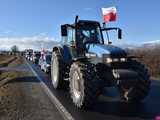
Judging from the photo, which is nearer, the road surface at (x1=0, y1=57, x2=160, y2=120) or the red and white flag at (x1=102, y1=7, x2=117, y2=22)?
the road surface at (x1=0, y1=57, x2=160, y2=120)

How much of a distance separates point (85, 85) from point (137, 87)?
1779 millimetres

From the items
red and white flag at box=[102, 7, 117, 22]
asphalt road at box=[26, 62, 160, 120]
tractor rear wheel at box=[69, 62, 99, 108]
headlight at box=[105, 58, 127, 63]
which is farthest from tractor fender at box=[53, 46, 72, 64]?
headlight at box=[105, 58, 127, 63]

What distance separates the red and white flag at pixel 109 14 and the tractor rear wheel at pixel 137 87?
5567 millimetres

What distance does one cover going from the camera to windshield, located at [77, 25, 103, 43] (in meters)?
15.2

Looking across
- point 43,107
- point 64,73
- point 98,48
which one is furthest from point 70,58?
point 43,107

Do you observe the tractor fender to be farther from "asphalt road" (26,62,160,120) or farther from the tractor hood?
the tractor hood

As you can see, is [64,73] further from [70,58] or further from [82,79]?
[82,79]

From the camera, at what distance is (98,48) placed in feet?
44.1

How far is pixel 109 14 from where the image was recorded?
1825cm

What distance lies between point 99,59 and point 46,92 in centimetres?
432

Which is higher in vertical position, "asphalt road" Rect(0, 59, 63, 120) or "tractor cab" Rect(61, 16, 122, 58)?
"tractor cab" Rect(61, 16, 122, 58)

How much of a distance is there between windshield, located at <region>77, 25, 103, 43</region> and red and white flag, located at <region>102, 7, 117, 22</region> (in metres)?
2.57

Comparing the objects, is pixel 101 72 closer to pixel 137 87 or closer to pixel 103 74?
pixel 103 74

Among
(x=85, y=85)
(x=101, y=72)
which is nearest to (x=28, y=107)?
(x=85, y=85)
